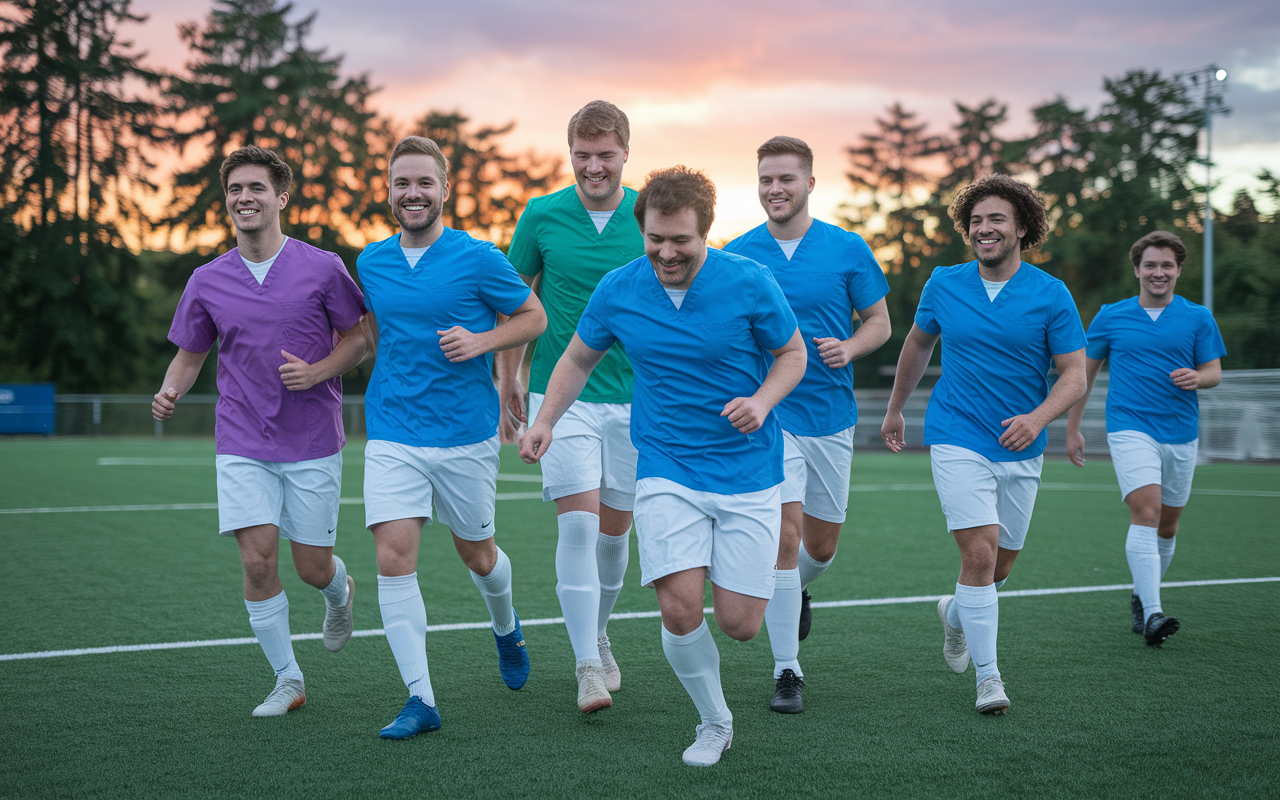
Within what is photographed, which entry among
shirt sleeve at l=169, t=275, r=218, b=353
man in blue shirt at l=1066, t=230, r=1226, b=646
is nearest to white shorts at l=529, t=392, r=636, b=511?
shirt sleeve at l=169, t=275, r=218, b=353

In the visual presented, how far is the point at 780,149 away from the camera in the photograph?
485 cm

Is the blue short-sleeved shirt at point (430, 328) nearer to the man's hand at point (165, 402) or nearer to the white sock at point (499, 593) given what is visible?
the white sock at point (499, 593)

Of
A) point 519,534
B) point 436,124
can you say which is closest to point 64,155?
point 436,124

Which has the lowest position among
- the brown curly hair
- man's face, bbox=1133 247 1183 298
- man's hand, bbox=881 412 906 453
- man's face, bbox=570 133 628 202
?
man's hand, bbox=881 412 906 453

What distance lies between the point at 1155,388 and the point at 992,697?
2791 mm

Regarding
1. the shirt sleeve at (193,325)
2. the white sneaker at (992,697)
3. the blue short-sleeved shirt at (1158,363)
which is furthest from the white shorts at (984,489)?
the shirt sleeve at (193,325)

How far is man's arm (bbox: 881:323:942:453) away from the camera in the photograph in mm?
5137

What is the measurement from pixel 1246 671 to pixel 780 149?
3.34 meters

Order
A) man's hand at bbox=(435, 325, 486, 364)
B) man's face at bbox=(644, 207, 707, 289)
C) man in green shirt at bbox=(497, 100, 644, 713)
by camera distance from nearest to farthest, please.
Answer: man's face at bbox=(644, 207, 707, 289) < man's hand at bbox=(435, 325, 486, 364) < man in green shirt at bbox=(497, 100, 644, 713)

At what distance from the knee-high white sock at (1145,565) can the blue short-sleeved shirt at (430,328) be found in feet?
12.5

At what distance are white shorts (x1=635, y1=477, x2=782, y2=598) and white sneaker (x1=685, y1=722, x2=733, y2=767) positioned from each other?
0.53 m

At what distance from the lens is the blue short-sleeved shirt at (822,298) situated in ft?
16.2

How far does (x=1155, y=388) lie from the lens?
6.26 metres

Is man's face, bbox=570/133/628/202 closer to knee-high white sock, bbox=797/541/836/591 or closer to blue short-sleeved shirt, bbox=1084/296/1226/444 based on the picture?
knee-high white sock, bbox=797/541/836/591
